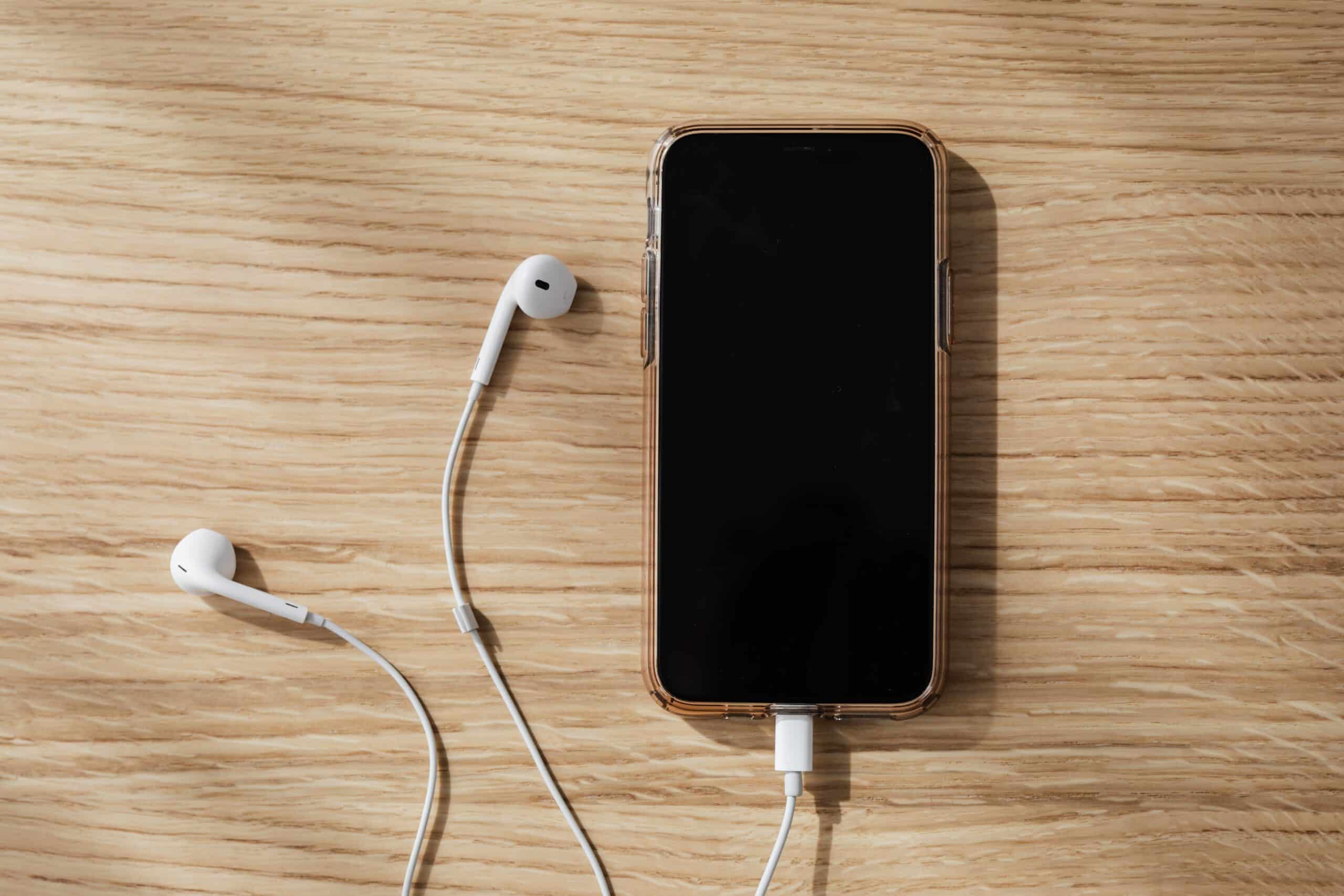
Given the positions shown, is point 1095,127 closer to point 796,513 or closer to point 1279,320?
point 1279,320

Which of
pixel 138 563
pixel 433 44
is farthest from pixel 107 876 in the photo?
pixel 433 44

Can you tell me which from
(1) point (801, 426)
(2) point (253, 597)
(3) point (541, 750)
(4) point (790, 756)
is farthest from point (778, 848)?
(2) point (253, 597)

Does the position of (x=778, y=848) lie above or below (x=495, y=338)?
below

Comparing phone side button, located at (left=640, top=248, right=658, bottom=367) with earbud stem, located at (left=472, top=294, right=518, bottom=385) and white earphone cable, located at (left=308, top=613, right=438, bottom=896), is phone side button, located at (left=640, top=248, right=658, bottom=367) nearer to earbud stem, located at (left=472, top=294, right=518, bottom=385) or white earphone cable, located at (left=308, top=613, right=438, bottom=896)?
earbud stem, located at (left=472, top=294, right=518, bottom=385)

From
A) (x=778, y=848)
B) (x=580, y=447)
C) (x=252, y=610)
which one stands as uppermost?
(x=580, y=447)

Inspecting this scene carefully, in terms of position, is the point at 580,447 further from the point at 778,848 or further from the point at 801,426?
the point at 778,848

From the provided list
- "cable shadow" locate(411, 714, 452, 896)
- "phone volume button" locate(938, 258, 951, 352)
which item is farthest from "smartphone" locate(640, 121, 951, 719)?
"cable shadow" locate(411, 714, 452, 896)

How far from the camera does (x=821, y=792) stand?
59 cm

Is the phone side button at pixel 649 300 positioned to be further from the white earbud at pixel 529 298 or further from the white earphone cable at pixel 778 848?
the white earphone cable at pixel 778 848

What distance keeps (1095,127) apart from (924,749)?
1.43 feet

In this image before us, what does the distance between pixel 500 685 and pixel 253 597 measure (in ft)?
0.57

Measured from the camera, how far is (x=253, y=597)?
0.59 metres

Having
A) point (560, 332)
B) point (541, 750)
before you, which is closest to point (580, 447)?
point (560, 332)

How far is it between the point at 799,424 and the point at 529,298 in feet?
0.64
